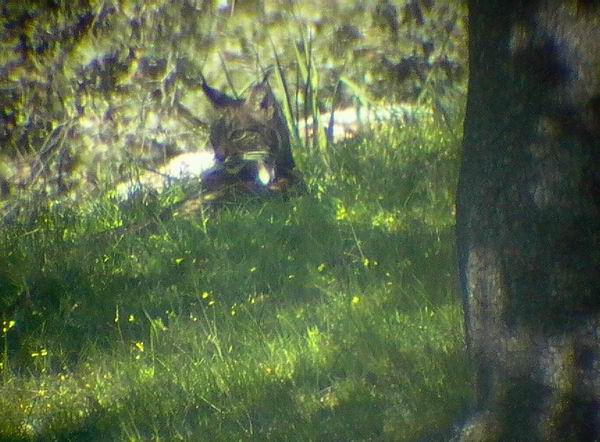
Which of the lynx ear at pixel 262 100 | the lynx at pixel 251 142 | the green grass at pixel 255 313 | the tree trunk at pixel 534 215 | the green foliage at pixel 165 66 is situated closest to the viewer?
the tree trunk at pixel 534 215

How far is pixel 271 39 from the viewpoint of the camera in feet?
29.0

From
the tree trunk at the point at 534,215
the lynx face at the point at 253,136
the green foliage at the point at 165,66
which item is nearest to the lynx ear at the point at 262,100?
the lynx face at the point at 253,136

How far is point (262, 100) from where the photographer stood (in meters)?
8.31

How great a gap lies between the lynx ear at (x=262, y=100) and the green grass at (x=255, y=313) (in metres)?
0.68

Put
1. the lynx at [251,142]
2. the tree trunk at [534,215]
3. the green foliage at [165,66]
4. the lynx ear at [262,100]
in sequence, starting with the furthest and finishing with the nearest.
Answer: the lynx ear at [262,100] < the lynx at [251,142] < the green foliage at [165,66] < the tree trunk at [534,215]

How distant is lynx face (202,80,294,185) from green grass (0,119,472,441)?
33 cm

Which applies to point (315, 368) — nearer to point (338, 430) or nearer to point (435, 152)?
point (338, 430)

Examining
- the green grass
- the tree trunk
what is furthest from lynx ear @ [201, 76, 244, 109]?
the tree trunk

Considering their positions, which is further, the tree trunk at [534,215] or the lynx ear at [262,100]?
the lynx ear at [262,100]

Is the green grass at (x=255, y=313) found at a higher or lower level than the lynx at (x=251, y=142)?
lower

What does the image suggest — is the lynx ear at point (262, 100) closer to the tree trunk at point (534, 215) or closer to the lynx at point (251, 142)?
the lynx at point (251, 142)

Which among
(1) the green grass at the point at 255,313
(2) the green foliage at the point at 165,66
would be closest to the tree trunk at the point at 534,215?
(1) the green grass at the point at 255,313

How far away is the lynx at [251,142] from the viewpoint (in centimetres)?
814

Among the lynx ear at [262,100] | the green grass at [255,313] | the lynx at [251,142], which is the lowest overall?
the green grass at [255,313]
